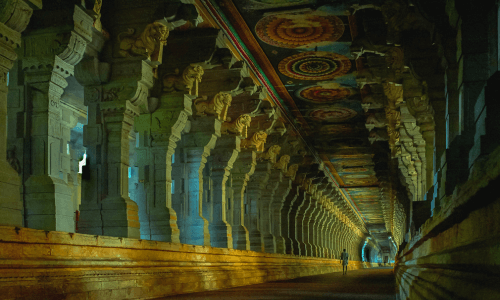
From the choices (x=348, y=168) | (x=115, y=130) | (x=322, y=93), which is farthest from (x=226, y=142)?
(x=348, y=168)

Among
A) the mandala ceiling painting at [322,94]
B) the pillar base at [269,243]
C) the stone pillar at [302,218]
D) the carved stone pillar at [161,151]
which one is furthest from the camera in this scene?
the stone pillar at [302,218]

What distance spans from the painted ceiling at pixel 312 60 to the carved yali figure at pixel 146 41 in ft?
6.69

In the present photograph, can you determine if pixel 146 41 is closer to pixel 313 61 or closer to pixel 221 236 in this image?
pixel 313 61

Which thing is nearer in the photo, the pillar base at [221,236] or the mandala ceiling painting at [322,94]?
the pillar base at [221,236]

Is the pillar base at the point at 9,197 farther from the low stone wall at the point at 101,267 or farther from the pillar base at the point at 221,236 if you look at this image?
the pillar base at the point at 221,236

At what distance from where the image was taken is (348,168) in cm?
3356

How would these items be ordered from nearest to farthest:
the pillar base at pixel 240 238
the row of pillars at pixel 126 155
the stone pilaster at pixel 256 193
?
the row of pillars at pixel 126 155
the pillar base at pixel 240 238
the stone pilaster at pixel 256 193

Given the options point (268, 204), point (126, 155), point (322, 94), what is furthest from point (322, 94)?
point (126, 155)

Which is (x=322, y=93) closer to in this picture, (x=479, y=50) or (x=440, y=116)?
(x=440, y=116)

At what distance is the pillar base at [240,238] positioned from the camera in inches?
768

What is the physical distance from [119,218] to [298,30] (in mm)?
6608

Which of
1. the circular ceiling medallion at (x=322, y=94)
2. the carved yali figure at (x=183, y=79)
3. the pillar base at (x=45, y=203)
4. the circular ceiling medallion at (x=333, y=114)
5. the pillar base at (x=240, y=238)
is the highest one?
the circular ceiling medallion at (x=322, y=94)

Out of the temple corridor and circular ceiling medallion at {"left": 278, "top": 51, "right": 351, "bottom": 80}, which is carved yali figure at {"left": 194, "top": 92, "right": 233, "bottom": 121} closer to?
the temple corridor

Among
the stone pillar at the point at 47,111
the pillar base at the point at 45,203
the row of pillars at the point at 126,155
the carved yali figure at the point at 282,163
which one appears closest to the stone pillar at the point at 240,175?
the row of pillars at the point at 126,155
